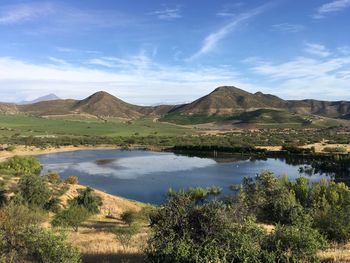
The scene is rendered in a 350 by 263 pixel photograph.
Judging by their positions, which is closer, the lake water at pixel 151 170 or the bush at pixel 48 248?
the bush at pixel 48 248

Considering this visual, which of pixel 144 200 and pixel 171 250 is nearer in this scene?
pixel 171 250

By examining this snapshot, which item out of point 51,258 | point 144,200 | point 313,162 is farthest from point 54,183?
point 313,162

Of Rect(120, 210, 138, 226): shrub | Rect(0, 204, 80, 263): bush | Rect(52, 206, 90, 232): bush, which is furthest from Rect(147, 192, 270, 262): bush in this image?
Rect(120, 210, 138, 226): shrub

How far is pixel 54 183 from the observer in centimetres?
5888

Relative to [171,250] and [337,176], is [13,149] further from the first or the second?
[171,250]

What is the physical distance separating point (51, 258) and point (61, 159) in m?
108

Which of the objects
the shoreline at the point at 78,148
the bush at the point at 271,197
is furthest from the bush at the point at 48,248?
the shoreline at the point at 78,148

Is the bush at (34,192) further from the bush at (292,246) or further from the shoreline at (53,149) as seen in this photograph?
the shoreline at (53,149)

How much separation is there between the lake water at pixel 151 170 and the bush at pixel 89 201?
1202 cm

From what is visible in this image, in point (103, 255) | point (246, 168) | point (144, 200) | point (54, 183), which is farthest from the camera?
point (246, 168)

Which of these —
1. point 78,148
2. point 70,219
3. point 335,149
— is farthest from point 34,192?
point 78,148

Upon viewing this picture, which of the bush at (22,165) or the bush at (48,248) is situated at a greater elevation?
the bush at (48,248)

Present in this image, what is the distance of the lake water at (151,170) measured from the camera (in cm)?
7406

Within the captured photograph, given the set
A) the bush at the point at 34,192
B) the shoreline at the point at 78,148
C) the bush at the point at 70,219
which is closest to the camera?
the bush at the point at 70,219
